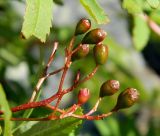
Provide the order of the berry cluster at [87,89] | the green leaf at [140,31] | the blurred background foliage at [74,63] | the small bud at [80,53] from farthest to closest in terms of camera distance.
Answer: the blurred background foliage at [74,63] → the green leaf at [140,31] → the small bud at [80,53] → the berry cluster at [87,89]

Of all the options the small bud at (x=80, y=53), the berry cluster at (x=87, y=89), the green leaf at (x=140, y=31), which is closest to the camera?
the berry cluster at (x=87, y=89)

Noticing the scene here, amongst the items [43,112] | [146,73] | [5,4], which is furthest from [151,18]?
[146,73]

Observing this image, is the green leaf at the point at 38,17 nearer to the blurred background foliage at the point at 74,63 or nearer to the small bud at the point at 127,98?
the small bud at the point at 127,98

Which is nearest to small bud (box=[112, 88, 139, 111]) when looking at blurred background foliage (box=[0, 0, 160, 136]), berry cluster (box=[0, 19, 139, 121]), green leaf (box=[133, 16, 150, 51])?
berry cluster (box=[0, 19, 139, 121])

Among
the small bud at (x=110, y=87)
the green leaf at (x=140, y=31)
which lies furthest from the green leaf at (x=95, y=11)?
the green leaf at (x=140, y=31)

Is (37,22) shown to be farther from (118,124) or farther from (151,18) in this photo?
(118,124)

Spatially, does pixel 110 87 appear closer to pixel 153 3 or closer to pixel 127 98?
→ pixel 127 98
